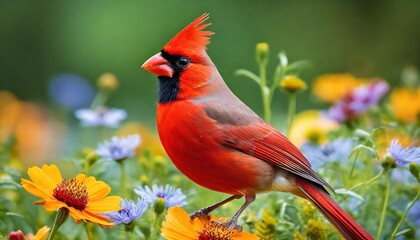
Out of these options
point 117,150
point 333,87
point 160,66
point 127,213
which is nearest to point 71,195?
point 127,213

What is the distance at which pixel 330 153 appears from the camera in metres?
2.05

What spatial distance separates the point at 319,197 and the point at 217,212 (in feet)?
1.10

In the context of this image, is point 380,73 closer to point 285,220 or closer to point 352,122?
point 352,122

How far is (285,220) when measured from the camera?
1751 millimetres

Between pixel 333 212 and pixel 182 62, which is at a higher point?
pixel 182 62

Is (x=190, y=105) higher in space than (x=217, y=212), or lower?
higher

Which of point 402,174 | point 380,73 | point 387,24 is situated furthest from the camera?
point 387,24

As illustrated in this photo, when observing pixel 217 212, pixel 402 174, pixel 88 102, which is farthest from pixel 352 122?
pixel 88 102

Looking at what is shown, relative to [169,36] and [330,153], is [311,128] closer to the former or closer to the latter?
[330,153]

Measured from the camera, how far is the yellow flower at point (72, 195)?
1401 mm

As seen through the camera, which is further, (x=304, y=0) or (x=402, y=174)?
(x=304, y=0)

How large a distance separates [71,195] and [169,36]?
3687mm

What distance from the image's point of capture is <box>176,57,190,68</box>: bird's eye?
1950 millimetres

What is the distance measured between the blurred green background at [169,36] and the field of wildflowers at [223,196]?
2098 millimetres
